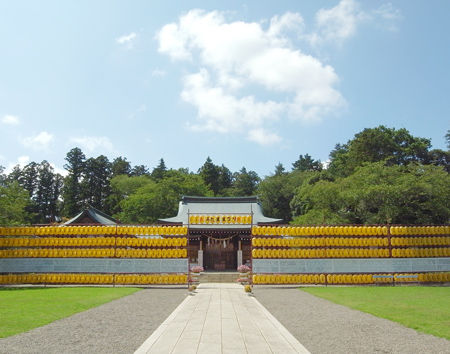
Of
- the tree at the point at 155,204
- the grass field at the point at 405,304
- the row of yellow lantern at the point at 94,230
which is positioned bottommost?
the grass field at the point at 405,304

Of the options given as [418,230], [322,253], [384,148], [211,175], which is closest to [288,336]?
[322,253]

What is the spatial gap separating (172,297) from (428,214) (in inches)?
705

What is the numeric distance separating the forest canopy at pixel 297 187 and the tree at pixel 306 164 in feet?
0.74

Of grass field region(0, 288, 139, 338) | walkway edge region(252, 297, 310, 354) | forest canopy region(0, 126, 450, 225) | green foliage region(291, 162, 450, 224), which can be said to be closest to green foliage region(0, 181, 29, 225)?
forest canopy region(0, 126, 450, 225)

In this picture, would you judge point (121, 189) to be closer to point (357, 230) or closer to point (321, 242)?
point (321, 242)

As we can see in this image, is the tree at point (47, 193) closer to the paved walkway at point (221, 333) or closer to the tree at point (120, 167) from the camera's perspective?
the tree at point (120, 167)

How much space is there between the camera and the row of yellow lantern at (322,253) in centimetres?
1898

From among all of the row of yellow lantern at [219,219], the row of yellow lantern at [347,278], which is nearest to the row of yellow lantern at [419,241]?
the row of yellow lantern at [347,278]

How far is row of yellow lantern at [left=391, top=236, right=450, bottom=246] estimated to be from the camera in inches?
754

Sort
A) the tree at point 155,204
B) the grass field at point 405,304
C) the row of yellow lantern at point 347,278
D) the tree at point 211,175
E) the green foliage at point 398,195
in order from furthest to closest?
1. the tree at point 211,175
2. the tree at point 155,204
3. the green foliage at point 398,195
4. the row of yellow lantern at point 347,278
5. the grass field at point 405,304

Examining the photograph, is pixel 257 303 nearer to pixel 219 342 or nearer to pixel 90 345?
pixel 219 342

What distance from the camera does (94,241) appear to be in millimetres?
19281

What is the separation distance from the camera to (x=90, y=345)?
7.00m

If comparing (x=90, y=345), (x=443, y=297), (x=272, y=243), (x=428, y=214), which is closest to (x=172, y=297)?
(x=272, y=243)
